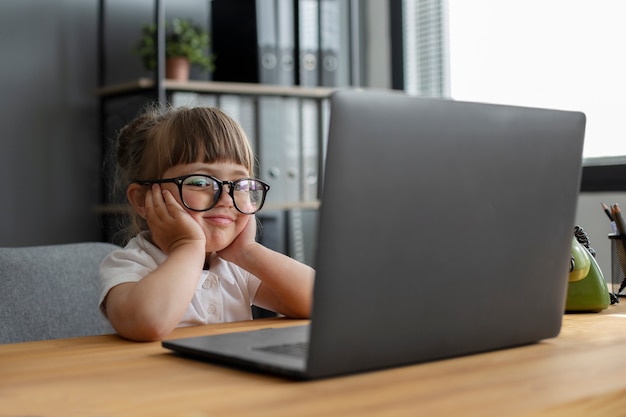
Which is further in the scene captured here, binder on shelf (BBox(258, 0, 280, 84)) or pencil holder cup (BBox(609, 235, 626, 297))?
binder on shelf (BBox(258, 0, 280, 84))

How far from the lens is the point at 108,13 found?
3.00 meters

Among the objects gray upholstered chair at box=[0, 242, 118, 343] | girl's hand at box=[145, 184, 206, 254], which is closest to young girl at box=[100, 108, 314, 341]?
girl's hand at box=[145, 184, 206, 254]

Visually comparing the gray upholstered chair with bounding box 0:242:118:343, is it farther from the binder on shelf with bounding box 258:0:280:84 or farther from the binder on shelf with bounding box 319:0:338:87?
the binder on shelf with bounding box 319:0:338:87

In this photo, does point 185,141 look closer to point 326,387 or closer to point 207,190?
point 207,190

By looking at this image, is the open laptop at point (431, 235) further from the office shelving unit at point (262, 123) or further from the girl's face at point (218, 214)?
the office shelving unit at point (262, 123)

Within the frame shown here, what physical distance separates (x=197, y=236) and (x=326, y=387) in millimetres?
592

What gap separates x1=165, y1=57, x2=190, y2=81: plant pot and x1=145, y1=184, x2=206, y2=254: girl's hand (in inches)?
65.8

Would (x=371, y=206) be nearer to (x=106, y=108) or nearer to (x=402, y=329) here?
(x=402, y=329)

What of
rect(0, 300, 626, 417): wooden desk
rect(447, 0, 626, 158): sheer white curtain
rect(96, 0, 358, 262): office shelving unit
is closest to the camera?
rect(0, 300, 626, 417): wooden desk

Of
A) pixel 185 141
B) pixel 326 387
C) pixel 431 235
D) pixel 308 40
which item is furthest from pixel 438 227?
pixel 308 40

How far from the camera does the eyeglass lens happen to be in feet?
4.17

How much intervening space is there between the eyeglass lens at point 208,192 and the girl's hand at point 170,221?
0.02 metres

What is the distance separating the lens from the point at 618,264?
4.76 ft

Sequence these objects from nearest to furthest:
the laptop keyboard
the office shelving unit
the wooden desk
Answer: the wooden desk < the laptop keyboard < the office shelving unit
